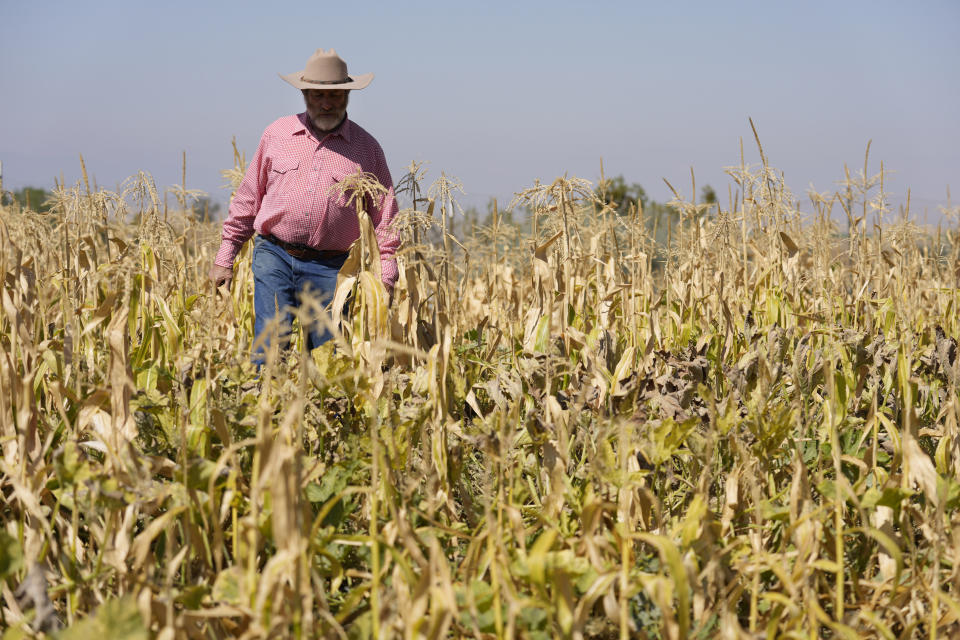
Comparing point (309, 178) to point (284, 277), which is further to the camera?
point (284, 277)

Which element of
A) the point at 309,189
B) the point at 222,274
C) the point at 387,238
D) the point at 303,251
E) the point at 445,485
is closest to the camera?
the point at 445,485

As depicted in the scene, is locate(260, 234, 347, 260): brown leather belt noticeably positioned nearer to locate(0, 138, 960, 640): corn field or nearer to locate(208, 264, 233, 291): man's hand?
locate(208, 264, 233, 291): man's hand

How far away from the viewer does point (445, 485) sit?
74.0 inches

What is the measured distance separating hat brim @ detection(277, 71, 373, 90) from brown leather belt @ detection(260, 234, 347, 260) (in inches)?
23.2

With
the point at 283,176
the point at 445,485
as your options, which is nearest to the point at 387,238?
the point at 283,176

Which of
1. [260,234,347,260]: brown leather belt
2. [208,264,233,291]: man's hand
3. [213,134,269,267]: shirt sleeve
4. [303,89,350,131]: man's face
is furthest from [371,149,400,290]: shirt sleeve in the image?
[208,264,233,291]: man's hand

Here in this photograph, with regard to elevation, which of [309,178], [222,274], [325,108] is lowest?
[222,274]

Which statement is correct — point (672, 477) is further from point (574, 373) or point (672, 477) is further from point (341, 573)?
point (341, 573)

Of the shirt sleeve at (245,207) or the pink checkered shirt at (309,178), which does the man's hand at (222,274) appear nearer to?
the shirt sleeve at (245,207)

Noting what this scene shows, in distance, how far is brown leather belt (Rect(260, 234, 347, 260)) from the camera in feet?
10.4

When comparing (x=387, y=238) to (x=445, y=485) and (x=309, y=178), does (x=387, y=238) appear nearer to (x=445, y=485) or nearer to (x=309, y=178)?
(x=309, y=178)

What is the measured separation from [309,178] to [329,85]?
0.35 m

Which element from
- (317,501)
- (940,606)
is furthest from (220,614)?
(940,606)

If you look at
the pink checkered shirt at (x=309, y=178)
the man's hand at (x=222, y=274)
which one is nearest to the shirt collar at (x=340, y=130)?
the pink checkered shirt at (x=309, y=178)
